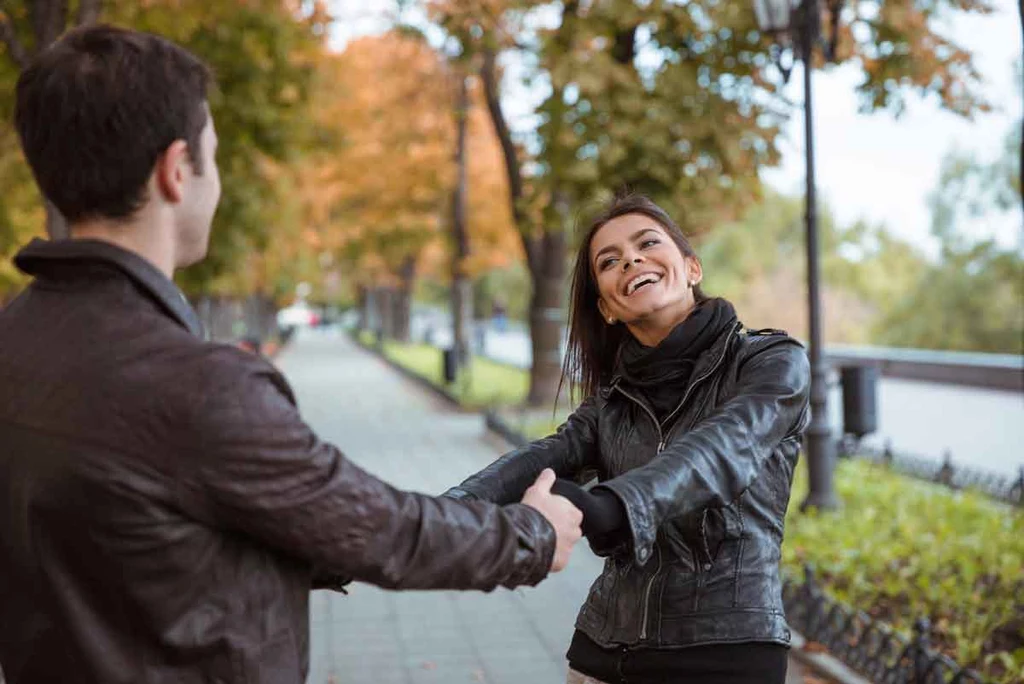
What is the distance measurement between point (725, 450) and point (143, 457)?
1.02 meters

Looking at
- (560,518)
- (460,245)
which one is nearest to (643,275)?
(560,518)

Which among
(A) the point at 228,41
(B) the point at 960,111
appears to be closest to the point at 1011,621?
(B) the point at 960,111

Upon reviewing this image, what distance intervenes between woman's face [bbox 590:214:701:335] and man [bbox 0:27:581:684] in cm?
98

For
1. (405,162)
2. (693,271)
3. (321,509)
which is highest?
(405,162)

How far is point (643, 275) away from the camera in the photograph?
8.39ft

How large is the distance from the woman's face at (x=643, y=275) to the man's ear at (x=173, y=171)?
1140mm

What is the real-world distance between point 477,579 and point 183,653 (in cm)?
Answer: 44

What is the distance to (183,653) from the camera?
1.60 meters

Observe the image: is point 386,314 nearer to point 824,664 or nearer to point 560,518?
point 824,664

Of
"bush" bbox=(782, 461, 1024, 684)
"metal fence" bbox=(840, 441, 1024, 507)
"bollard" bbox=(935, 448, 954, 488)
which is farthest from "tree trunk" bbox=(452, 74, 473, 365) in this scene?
"bush" bbox=(782, 461, 1024, 684)

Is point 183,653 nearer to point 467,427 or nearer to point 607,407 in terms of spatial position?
point 607,407

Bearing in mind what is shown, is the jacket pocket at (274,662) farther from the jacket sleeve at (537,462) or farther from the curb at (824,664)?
the curb at (824,664)

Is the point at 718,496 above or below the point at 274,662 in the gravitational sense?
above

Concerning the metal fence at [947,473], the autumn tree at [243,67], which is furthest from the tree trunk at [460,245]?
the metal fence at [947,473]
